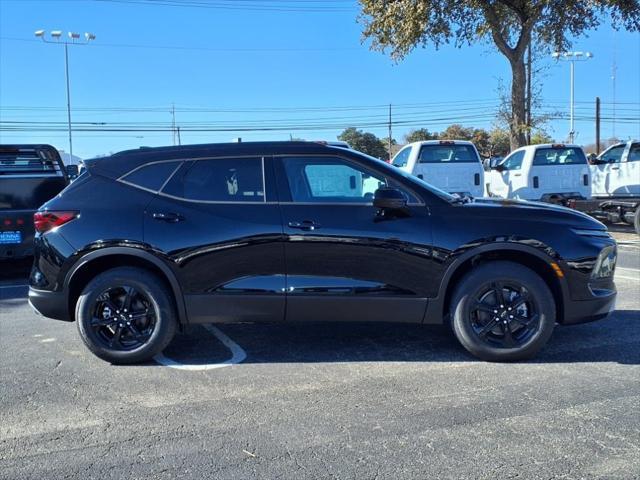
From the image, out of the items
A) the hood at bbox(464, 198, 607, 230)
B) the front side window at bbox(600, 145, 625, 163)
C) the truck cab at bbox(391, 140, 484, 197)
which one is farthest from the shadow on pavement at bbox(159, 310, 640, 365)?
the front side window at bbox(600, 145, 625, 163)

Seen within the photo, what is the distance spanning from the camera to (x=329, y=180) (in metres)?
4.93

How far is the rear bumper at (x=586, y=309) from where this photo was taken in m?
4.73

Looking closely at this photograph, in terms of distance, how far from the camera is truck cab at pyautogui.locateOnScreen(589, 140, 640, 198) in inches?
567

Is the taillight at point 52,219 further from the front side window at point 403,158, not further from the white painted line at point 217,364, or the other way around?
the front side window at point 403,158

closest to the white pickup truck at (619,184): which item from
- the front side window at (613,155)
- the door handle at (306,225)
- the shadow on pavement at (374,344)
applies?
the front side window at (613,155)

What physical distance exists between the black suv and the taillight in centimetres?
2

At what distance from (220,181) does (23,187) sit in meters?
5.40

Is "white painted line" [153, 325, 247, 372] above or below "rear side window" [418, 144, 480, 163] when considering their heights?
below

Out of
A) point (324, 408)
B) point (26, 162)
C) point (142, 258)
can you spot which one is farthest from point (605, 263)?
point (26, 162)

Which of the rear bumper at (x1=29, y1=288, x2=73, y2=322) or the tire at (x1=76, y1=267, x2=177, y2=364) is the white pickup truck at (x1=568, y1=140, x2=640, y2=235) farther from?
the rear bumper at (x1=29, y1=288, x2=73, y2=322)

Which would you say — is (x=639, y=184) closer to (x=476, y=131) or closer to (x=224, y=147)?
(x=224, y=147)

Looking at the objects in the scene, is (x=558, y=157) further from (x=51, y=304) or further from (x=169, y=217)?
(x=51, y=304)

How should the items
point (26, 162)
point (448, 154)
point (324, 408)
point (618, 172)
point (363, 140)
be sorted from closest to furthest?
point (324, 408) < point (26, 162) < point (448, 154) < point (618, 172) < point (363, 140)

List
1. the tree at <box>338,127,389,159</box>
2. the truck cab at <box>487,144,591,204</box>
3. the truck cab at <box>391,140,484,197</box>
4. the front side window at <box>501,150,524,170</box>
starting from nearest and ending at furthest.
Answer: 1. the truck cab at <box>391,140,484,197</box>
2. the truck cab at <box>487,144,591,204</box>
3. the front side window at <box>501,150,524,170</box>
4. the tree at <box>338,127,389,159</box>
